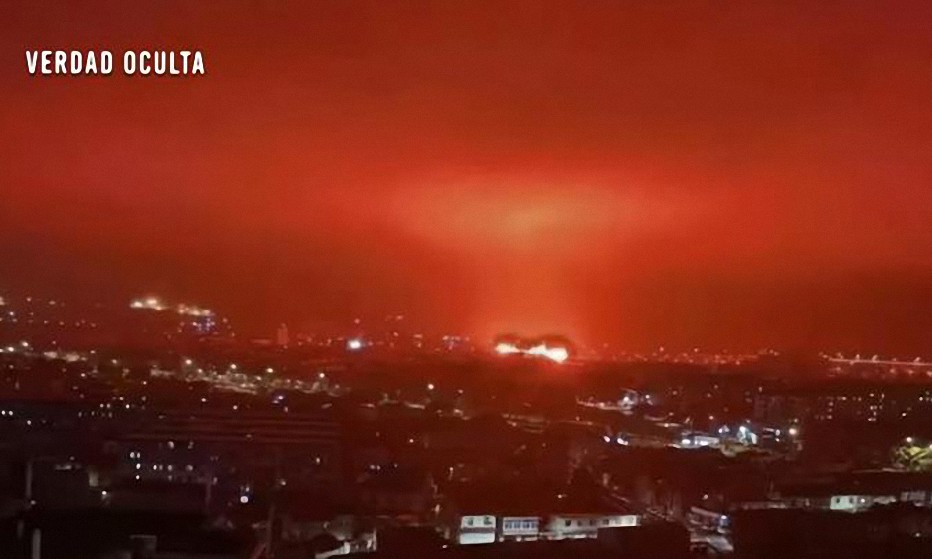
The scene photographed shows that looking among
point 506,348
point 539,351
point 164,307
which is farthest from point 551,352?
point 164,307

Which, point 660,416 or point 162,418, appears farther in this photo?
point 660,416

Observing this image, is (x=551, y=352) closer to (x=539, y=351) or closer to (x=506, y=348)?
(x=539, y=351)

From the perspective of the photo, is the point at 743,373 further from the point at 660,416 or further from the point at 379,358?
the point at 379,358

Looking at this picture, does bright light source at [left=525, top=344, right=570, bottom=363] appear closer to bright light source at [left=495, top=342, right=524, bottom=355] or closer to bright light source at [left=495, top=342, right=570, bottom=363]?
bright light source at [left=495, top=342, right=570, bottom=363]

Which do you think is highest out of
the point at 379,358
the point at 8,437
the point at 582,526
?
the point at 379,358

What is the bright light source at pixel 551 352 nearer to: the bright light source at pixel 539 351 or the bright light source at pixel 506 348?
the bright light source at pixel 539 351

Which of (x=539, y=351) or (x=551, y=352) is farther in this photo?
(x=551, y=352)

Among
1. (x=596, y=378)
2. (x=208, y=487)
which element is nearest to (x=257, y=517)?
(x=208, y=487)

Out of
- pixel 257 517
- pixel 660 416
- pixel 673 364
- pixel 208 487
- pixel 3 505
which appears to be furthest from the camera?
pixel 673 364

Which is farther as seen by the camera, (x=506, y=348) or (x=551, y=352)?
(x=551, y=352)

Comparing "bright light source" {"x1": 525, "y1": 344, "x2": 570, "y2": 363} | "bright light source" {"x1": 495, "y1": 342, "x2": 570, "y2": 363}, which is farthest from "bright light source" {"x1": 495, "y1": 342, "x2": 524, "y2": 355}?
"bright light source" {"x1": 525, "y1": 344, "x2": 570, "y2": 363}

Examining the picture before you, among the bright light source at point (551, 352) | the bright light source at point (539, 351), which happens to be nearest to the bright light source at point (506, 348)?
the bright light source at point (539, 351)
